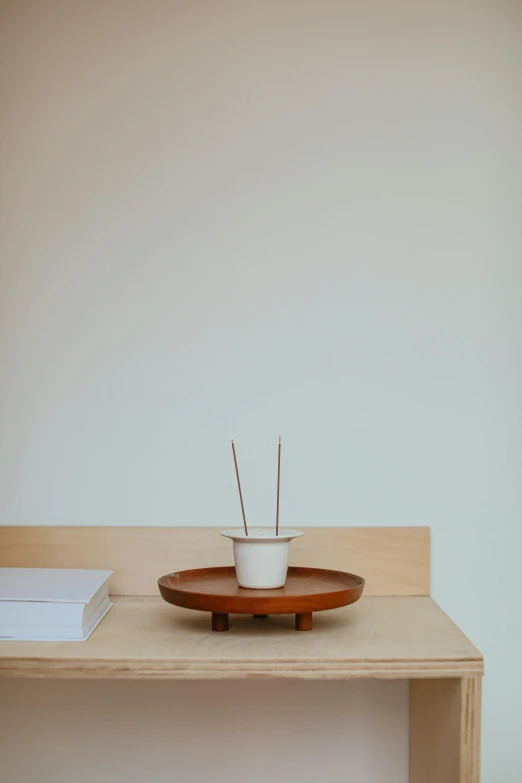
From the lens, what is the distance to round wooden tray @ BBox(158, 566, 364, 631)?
973mm

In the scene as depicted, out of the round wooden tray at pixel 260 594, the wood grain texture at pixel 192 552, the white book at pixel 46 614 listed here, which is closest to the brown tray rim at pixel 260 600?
the round wooden tray at pixel 260 594

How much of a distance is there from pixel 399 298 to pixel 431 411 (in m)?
0.21

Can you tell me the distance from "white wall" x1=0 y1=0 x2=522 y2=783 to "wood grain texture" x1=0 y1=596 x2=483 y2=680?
0.28m

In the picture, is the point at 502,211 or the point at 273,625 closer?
the point at 273,625

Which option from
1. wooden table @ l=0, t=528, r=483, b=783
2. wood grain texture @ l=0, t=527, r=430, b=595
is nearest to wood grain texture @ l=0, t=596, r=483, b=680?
wooden table @ l=0, t=528, r=483, b=783

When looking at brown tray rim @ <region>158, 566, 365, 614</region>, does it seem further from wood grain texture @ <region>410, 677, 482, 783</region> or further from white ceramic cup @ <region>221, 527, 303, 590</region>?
wood grain texture @ <region>410, 677, 482, 783</region>

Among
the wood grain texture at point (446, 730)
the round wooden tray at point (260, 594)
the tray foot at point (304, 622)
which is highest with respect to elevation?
the round wooden tray at point (260, 594)

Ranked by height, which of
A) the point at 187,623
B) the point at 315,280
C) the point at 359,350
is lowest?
the point at 187,623

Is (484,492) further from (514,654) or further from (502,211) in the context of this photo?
(502,211)

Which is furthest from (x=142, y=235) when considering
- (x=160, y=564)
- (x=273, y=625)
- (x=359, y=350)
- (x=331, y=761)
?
(x=331, y=761)

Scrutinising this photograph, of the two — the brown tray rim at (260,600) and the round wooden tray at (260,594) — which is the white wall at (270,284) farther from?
the brown tray rim at (260,600)

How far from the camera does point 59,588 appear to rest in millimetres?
1063

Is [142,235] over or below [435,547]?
over

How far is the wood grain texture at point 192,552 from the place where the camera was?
4.17 feet
